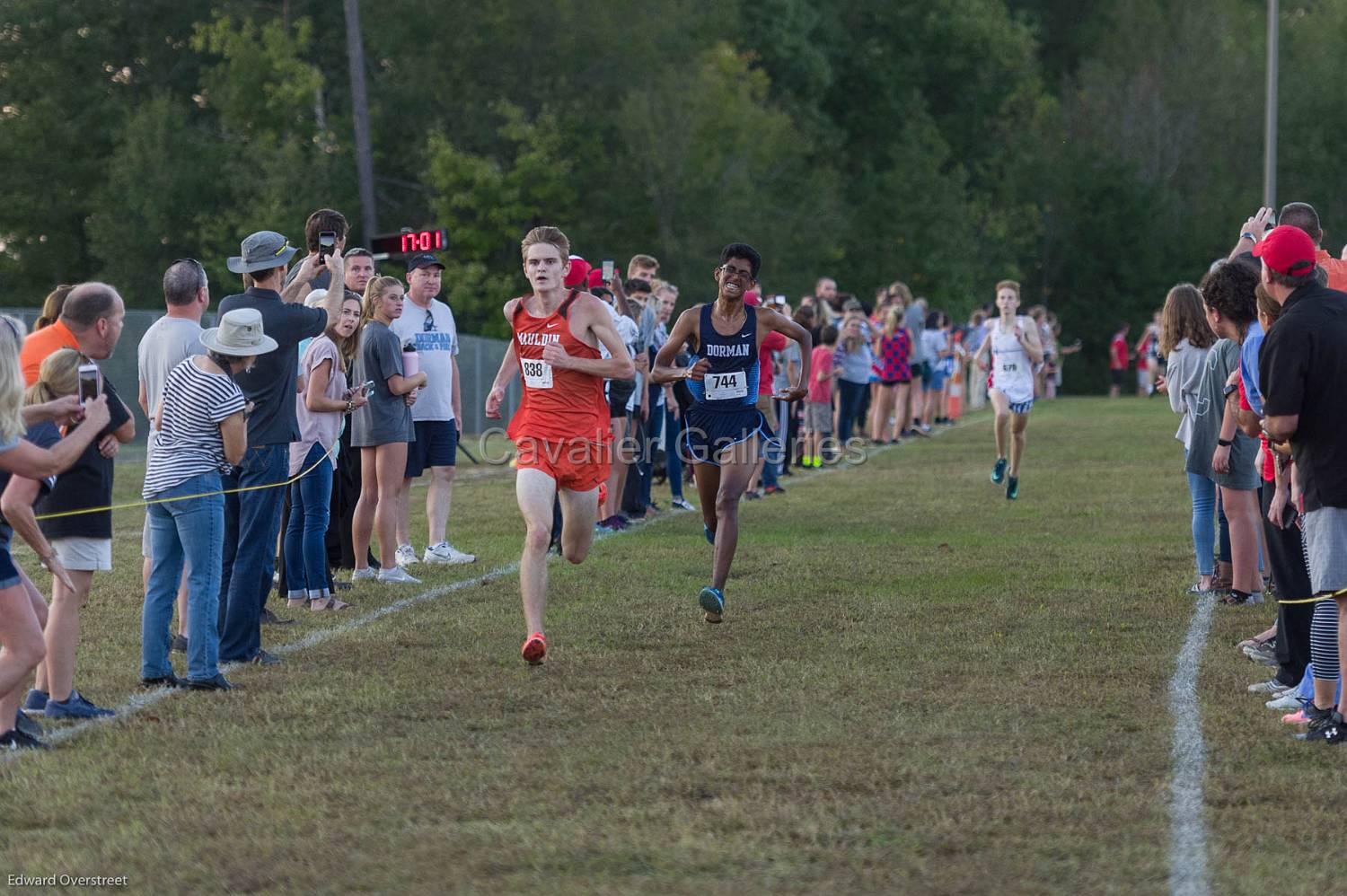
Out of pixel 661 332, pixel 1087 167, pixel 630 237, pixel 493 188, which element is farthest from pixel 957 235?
pixel 661 332

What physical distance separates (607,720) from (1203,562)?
516 centimetres

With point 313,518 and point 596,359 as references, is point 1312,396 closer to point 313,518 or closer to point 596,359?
point 596,359

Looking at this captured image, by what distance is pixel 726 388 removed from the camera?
402 inches

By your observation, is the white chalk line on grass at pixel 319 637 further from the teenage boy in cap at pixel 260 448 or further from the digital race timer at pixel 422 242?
the digital race timer at pixel 422 242

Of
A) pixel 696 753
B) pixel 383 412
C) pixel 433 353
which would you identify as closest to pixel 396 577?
pixel 383 412

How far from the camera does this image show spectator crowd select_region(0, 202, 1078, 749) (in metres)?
6.57

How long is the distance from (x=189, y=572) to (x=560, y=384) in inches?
80.1

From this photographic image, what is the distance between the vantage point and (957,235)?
57.3 metres

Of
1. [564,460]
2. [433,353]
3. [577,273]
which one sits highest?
[577,273]

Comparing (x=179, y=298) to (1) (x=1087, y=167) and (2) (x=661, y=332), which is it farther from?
(1) (x=1087, y=167)

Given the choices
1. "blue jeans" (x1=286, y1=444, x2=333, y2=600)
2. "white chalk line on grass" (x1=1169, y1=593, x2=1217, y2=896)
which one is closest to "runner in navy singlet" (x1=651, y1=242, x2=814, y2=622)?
"blue jeans" (x1=286, y1=444, x2=333, y2=600)

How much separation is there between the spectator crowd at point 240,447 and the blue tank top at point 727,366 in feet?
2.34

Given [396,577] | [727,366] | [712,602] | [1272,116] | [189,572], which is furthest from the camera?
[1272,116]

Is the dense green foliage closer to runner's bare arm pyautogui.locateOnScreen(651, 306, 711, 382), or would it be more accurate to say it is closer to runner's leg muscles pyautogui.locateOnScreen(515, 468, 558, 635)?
runner's bare arm pyautogui.locateOnScreen(651, 306, 711, 382)
